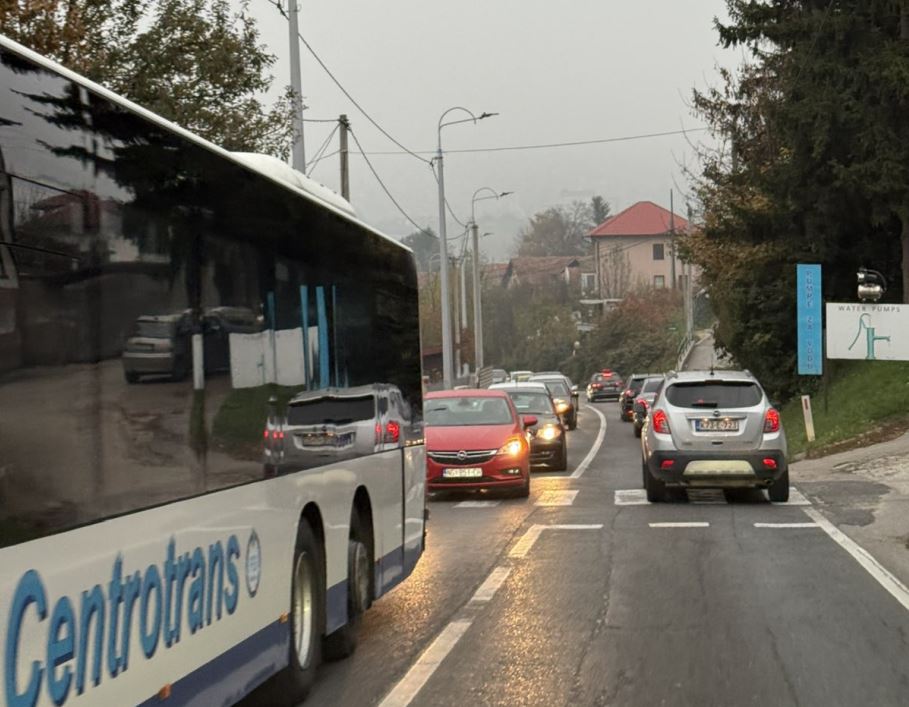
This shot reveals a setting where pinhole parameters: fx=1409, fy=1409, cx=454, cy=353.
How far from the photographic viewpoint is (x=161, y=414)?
4992 mm

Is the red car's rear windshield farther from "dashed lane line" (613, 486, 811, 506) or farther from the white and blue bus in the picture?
the white and blue bus

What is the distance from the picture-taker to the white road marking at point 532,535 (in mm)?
13320

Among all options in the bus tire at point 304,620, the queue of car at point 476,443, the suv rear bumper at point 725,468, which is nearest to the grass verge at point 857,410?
the queue of car at point 476,443

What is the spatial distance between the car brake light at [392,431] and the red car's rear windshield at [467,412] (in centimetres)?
1067

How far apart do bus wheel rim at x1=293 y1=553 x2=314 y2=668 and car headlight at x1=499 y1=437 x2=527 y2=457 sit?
12320 millimetres

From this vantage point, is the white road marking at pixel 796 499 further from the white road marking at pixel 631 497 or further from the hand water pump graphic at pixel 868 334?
the hand water pump graphic at pixel 868 334

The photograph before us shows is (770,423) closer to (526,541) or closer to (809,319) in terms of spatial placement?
(526,541)

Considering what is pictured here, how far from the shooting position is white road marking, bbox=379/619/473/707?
23.3 feet

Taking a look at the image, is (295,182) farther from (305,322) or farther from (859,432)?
(859,432)

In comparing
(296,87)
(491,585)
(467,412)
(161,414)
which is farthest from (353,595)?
(296,87)

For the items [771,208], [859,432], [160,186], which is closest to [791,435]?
[859,432]

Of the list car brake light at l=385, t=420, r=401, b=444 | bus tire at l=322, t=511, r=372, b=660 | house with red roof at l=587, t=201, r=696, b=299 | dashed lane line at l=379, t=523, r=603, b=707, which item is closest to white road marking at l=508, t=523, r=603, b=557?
dashed lane line at l=379, t=523, r=603, b=707

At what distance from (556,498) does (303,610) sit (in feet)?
41.0

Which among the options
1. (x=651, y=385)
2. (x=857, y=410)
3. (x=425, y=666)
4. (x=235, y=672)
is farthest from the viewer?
(x=651, y=385)
